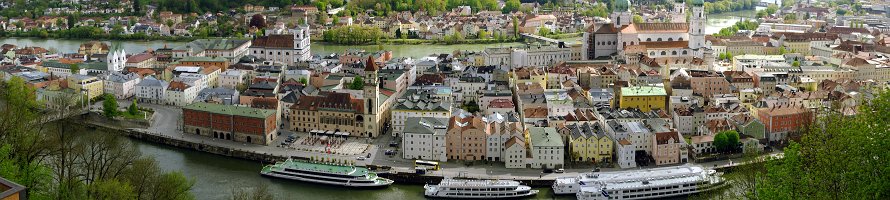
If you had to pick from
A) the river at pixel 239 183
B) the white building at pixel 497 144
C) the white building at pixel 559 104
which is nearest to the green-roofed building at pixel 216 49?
the river at pixel 239 183

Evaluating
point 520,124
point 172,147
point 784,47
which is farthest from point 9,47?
point 784,47

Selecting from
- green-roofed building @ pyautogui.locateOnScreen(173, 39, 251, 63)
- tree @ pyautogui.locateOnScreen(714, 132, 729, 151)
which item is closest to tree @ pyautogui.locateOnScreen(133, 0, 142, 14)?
green-roofed building @ pyautogui.locateOnScreen(173, 39, 251, 63)

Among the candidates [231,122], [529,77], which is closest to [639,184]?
[529,77]

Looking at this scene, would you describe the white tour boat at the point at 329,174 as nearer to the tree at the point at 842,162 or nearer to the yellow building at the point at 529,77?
the yellow building at the point at 529,77

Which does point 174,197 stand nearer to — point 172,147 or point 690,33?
point 172,147

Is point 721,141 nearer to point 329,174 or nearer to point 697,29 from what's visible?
point 329,174

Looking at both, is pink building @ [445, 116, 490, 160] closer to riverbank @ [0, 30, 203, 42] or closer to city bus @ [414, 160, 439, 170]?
city bus @ [414, 160, 439, 170]
